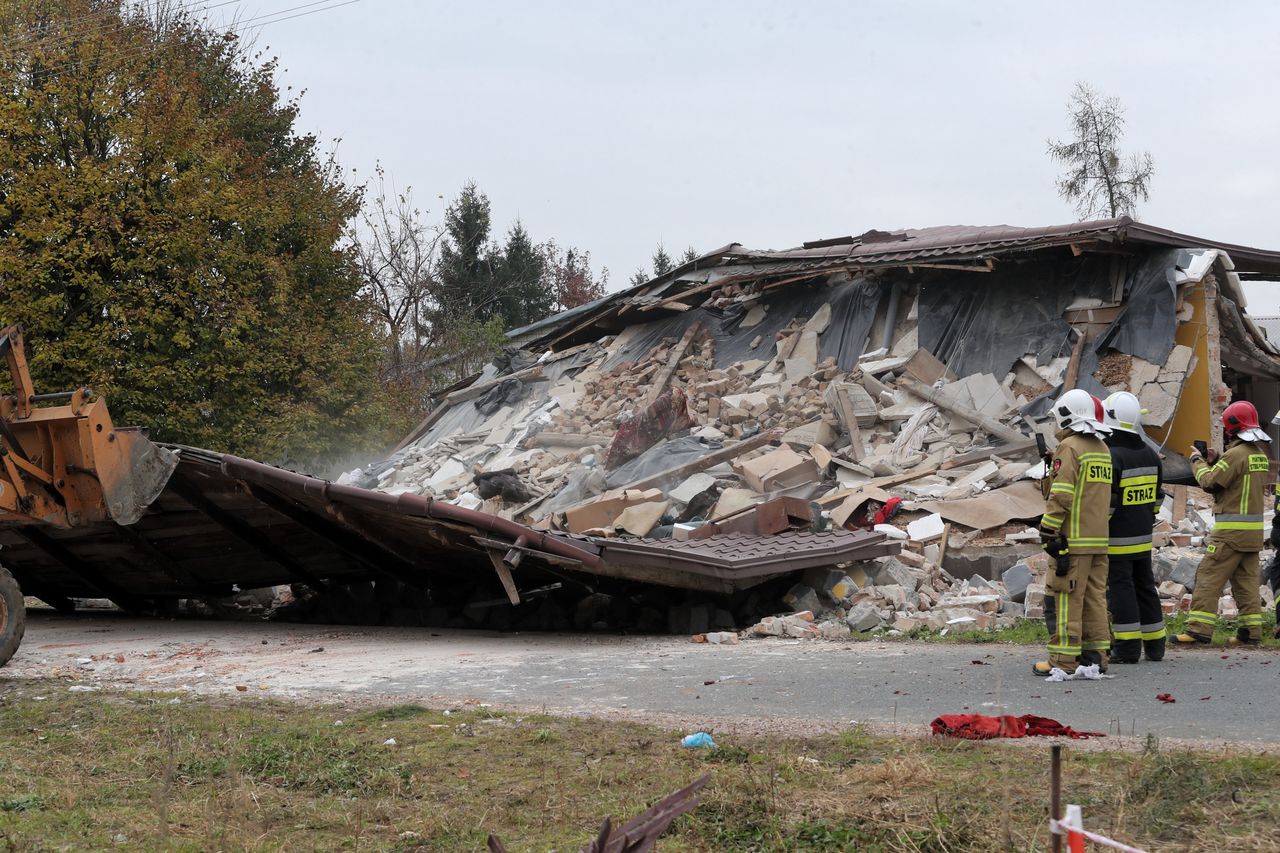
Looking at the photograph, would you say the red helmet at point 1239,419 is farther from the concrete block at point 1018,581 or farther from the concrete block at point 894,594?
the concrete block at point 894,594

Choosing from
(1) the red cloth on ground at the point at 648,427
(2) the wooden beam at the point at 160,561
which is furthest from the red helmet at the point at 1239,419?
(2) the wooden beam at the point at 160,561

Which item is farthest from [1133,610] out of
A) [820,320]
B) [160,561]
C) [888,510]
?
[820,320]

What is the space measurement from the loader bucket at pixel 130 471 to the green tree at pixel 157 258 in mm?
10783

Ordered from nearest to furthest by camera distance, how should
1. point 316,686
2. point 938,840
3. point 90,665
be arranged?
point 938,840
point 316,686
point 90,665

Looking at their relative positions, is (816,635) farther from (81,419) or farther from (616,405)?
(616,405)

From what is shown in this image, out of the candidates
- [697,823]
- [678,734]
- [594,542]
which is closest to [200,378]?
[594,542]

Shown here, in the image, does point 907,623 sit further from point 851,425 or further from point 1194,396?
point 1194,396

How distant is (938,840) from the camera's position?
12.5 feet

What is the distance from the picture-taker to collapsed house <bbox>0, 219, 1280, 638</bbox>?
10.9 m

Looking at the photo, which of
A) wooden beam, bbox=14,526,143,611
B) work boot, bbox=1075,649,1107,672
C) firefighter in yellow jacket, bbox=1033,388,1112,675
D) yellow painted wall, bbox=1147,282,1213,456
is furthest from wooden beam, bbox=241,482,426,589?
yellow painted wall, bbox=1147,282,1213,456

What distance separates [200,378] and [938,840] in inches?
796

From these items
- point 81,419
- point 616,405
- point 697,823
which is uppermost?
point 616,405

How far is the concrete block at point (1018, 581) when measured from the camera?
1134 cm

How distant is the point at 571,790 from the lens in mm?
4742
